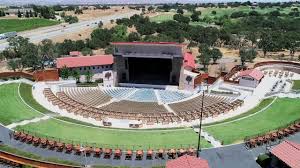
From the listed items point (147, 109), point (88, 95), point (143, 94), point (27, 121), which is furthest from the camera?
point (143, 94)

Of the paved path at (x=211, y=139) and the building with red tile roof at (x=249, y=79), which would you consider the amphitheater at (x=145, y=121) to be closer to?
the paved path at (x=211, y=139)

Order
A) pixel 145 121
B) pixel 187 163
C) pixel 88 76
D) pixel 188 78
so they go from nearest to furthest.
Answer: pixel 187 163 → pixel 145 121 → pixel 188 78 → pixel 88 76

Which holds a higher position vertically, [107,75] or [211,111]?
[107,75]

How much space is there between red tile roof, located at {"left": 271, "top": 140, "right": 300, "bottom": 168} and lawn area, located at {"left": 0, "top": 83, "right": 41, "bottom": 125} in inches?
1358

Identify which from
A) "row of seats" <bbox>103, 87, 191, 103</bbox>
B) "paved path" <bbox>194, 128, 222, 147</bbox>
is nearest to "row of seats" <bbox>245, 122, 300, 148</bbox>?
"paved path" <bbox>194, 128, 222, 147</bbox>

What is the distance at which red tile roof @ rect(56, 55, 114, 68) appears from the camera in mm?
77188

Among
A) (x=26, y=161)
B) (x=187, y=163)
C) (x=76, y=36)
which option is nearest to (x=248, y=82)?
(x=187, y=163)

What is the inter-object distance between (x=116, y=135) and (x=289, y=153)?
21.5m

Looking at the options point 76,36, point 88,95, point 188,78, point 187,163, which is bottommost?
point 76,36

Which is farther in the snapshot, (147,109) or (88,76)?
(88,76)

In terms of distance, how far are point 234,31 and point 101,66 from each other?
85.6 metres

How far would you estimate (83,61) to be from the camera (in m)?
78.6

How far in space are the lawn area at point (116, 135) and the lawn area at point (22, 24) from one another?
118m

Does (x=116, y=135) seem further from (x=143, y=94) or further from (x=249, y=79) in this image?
(x=249, y=79)
